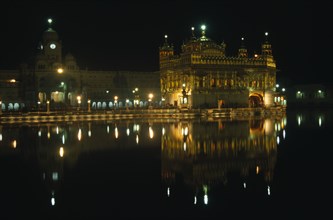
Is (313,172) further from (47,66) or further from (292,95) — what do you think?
(292,95)

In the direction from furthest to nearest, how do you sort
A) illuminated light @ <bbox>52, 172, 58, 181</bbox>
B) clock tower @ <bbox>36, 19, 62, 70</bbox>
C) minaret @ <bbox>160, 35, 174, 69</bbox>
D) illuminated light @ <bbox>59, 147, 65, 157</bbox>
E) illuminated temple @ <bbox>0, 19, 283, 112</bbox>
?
clock tower @ <bbox>36, 19, 62, 70</bbox>, minaret @ <bbox>160, 35, 174, 69</bbox>, illuminated temple @ <bbox>0, 19, 283, 112</bbox>, illuminated light @ <bbox>59, 147, 65, 157</bbox>, illuminated light @ <bbox>52, 172, 58, 181</bbox>

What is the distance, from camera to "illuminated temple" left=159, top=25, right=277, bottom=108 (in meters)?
55.1

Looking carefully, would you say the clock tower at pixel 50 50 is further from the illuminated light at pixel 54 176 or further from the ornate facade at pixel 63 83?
the illuminated light at pixel 54 176

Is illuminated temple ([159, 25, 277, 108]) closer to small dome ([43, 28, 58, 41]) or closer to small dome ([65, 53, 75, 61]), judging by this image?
small dome ([65, 53, 75, 61])

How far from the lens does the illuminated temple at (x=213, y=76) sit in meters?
55.1

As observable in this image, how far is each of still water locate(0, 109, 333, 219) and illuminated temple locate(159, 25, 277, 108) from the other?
108ft

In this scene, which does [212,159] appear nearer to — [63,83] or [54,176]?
[54,176]

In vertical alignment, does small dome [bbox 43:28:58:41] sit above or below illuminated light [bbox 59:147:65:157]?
above

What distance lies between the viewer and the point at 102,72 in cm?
7100

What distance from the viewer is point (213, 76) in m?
56.4

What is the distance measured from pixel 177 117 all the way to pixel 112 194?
118ft

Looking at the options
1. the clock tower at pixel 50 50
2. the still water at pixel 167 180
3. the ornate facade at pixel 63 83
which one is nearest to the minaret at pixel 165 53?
the ornate facade at pixel 63 83

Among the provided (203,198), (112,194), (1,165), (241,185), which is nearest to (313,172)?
(241,185)

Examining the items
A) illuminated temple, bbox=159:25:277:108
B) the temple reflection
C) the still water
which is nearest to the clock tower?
illuminated temple, bbox=159:25:277:108
